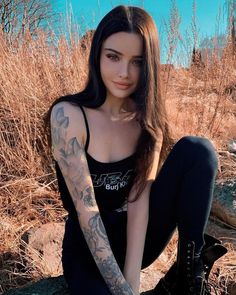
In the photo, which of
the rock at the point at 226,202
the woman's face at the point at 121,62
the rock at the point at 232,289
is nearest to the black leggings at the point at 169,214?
the woman's face at the point at 121,62

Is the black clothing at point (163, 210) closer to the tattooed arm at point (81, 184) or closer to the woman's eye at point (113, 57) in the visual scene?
the tattooed arm at point (81, 184)

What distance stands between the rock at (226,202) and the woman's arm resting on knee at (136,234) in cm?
119

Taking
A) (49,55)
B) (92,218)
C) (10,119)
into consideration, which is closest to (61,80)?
(49,55)

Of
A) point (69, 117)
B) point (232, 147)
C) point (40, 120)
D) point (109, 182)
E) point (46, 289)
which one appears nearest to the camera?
point (69, 117)

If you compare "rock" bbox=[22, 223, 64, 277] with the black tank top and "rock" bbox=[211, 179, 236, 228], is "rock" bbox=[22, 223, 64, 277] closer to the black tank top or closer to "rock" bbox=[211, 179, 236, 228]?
the black tank top

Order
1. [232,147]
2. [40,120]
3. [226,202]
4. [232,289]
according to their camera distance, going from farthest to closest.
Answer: [232,147] → [40,120] → [226,202] → [232,289]

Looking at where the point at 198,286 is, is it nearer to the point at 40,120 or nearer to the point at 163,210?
the point at 163,210

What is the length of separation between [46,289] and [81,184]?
0.50 meters

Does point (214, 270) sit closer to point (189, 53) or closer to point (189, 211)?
point (189, 211)

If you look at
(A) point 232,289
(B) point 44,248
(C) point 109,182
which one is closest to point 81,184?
(C) point 109,182

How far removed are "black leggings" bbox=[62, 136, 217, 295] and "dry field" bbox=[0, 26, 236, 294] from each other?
484 millimetres

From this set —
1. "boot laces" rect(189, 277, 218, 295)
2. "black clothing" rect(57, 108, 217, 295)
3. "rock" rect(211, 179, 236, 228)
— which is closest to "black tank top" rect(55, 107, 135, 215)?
"black clothing" rect(57, 108, 217, 295)

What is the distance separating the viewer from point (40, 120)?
2891 mm

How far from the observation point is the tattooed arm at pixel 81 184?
143 cm
